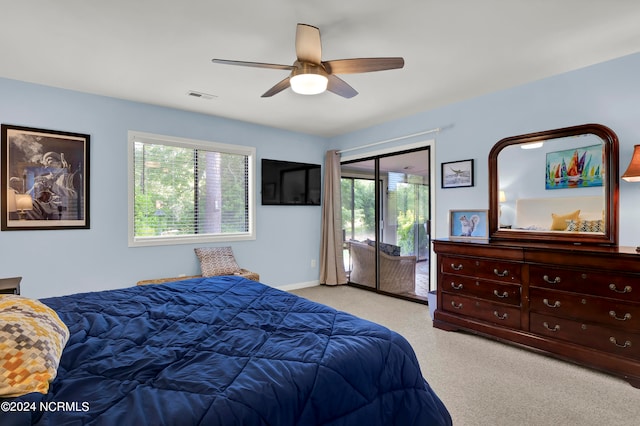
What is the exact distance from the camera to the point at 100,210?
3500 mm

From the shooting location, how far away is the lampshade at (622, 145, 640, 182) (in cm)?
238

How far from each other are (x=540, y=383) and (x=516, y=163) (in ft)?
6.74

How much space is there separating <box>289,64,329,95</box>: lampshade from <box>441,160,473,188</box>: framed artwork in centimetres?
225

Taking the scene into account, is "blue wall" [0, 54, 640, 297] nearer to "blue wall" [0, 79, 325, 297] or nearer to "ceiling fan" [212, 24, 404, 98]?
"blue wall" [0, 79, 325, 297]

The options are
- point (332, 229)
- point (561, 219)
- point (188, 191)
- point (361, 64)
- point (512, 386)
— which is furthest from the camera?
point (332, 229)

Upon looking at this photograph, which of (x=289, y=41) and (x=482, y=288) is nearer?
(x=289, y=41)

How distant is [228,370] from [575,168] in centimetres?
335

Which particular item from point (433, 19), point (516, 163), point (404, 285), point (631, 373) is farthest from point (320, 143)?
point (631, 373)

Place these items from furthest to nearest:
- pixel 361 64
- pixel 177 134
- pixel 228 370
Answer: pixel 177 134 → pixel 361 64 → pixel 228 370

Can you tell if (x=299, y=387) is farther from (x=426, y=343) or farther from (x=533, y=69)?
(x=533, y=69)

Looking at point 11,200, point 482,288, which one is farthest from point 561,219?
point 11,200

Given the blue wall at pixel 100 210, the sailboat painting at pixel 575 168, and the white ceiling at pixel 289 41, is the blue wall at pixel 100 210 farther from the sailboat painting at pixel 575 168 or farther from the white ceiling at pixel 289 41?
the sailboat painting at pixel 575 168

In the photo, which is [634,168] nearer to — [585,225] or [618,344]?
[585,225]

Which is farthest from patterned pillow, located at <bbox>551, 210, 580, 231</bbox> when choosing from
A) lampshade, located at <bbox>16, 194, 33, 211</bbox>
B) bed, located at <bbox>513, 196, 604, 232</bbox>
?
lampshade, located at <bbox>16, 194, 33, 211</bbox>
